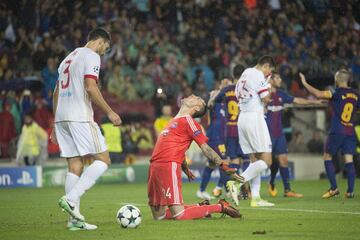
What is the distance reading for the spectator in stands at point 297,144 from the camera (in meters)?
25.6

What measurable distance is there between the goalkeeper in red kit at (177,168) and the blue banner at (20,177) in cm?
1175

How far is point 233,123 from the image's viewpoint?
17297 millimetres

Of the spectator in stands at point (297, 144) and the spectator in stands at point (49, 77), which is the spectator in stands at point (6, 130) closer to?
the spectator in stands at point (49, 77)

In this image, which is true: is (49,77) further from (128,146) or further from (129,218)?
(129,218)

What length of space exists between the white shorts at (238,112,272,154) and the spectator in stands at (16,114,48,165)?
10.0 meters

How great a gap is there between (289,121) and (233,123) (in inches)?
323

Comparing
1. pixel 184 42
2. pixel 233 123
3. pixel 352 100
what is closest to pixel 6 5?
pixel 184 42

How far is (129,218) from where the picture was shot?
35.0ft

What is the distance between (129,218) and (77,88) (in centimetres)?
172

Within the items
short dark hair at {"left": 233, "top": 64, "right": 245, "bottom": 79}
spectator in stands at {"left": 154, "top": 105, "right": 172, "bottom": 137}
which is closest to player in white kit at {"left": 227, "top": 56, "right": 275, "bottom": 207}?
short dark hair at {"left": 233, "top": 64, "right": 245, "bottom": 79}

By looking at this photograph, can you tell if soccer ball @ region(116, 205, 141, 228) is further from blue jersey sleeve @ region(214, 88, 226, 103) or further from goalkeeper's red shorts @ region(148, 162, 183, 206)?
blue jersey sleeve @ region(214, 88, 226, 103)

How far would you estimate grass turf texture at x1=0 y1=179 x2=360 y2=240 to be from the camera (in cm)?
994

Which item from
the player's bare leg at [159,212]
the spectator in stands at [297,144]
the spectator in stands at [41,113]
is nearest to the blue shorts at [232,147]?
the player's bare leg at [159,212]

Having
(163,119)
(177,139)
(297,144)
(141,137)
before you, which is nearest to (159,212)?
(177,139)
